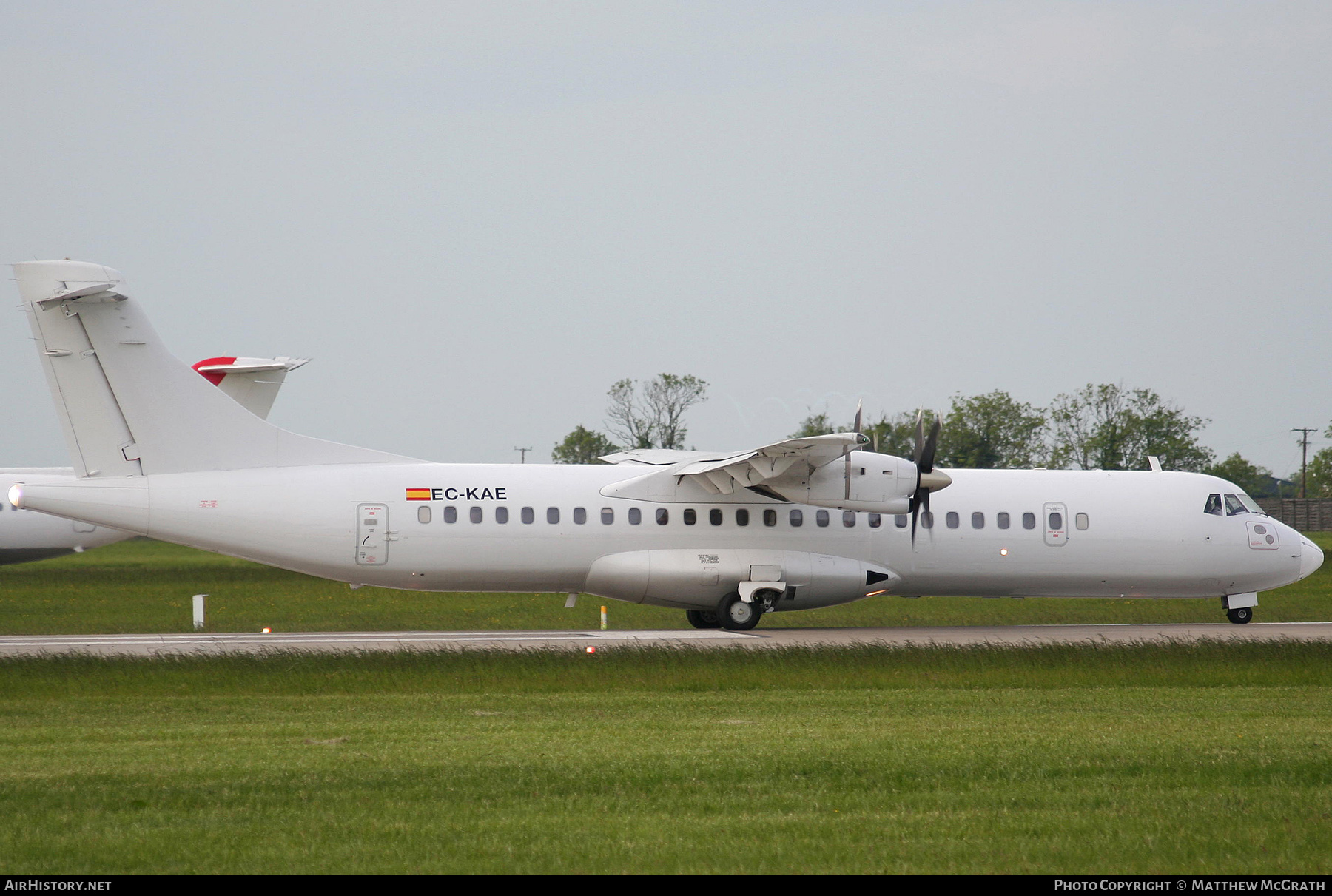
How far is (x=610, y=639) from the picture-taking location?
2317 cm

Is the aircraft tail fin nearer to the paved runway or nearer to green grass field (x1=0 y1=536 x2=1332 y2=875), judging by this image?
the paved runway

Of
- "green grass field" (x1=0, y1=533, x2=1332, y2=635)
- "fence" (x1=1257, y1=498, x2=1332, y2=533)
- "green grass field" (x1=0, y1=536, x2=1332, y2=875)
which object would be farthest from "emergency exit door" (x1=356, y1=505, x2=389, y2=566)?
"fence" (x1=1257, y1=498, x2=1332, y2=533)

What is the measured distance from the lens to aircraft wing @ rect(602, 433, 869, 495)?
22.0 m

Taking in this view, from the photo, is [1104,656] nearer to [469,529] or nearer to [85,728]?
[469,529]

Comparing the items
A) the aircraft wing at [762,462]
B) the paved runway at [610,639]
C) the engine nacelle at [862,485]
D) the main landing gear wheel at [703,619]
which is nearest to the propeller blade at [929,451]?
the engine nacelle at [862,485]

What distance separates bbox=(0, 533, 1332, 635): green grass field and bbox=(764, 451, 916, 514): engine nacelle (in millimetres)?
4744

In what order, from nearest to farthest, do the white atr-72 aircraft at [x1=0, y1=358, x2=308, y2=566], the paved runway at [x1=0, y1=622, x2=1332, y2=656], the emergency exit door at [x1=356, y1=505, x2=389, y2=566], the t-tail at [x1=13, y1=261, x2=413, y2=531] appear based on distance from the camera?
the paved runway at [x1=0, y1=622, x2=1332, y2=656] < the t-tail at [x1=13, y1=261, x2=413, y2=531] < the emergency exit door at [x1=356, y1=505, x2=389, y2=566] < the white atr-72 aircraft at [x1=0, y1=358, x2=308, y2=566]

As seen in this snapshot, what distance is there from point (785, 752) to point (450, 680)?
23.1ft

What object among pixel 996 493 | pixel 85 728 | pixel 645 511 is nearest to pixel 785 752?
pixel 85 728

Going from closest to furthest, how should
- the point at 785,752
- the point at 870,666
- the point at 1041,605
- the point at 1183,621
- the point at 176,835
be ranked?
the point at 176,835 < the point at 785,752 < the point at 870,666 < the point at 1183,621 < the point at 1041,605

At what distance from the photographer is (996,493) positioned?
25.4 meters

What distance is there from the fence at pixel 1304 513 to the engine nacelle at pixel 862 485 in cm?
8416

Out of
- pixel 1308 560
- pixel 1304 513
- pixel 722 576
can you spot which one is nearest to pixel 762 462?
pixel 722 576

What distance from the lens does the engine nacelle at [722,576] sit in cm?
2355
